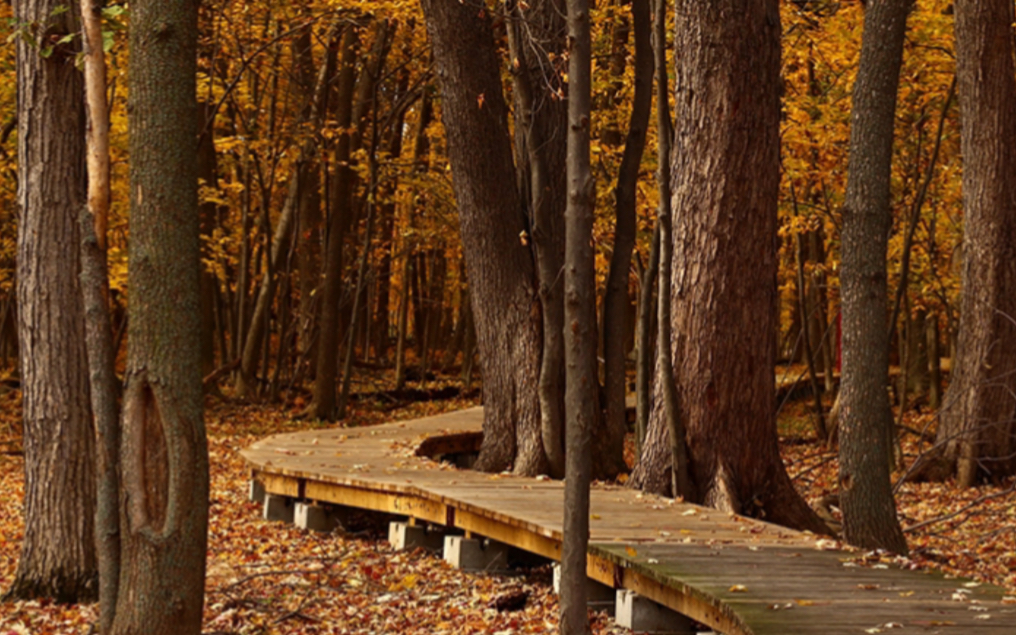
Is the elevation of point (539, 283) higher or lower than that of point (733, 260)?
lower

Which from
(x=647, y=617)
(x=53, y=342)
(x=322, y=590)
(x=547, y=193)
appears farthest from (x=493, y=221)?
(x=647, y=617)

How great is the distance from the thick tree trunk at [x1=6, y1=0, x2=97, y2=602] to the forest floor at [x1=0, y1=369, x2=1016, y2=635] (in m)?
0.32

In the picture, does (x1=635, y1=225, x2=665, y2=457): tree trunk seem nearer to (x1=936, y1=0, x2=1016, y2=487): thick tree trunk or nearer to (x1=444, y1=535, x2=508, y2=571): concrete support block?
(x1=444, y1=535, x2=508, y2=571): concrete support block

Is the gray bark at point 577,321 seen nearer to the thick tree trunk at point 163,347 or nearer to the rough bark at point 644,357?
the thick tree trunk at point 163,347

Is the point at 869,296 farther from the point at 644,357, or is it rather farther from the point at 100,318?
the point at 644,357

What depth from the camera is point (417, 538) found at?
9.66 meters

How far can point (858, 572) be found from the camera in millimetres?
6152

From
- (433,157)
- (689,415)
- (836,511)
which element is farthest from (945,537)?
(433,157)

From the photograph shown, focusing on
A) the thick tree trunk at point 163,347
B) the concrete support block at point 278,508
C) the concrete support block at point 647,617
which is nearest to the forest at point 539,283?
the thick tree trunk at point 163,347

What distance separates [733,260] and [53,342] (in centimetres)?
476

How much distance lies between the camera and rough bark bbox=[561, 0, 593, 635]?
5.30 m

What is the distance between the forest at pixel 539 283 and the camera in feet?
17.6

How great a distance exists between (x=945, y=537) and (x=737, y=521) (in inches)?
126

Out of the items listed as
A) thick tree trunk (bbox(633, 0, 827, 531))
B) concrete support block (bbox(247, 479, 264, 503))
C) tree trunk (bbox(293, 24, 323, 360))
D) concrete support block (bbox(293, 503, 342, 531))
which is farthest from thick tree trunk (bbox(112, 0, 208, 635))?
tree trunk (bbox(293, 24, 323, 360))
